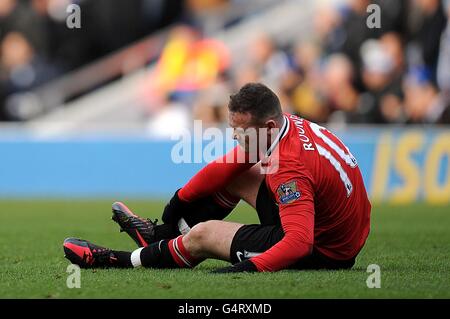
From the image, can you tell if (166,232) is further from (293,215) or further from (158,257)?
(293,215)

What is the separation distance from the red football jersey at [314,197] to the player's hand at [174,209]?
0.90 meters

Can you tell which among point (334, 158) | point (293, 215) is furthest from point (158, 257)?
point (334, 158)

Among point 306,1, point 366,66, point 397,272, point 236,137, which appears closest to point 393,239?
point 397,272

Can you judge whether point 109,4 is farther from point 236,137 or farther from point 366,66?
point 236,137

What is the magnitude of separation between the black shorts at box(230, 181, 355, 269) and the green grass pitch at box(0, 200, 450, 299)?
0.52 ft

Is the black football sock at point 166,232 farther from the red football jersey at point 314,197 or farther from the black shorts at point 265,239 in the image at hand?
the red football jersey at point 314,197

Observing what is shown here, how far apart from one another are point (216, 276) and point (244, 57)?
1277 centimetres

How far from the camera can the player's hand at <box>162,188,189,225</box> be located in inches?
288

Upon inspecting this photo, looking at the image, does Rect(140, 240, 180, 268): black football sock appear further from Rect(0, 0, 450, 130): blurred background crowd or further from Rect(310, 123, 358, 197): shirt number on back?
Rect(0, 0, 450, 130): blurred background crowd

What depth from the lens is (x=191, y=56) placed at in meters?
18.2

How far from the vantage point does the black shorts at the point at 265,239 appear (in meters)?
6.83

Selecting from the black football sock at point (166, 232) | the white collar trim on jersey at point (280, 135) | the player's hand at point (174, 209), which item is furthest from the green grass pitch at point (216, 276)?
the white collar trim on jersey at point (280, 135)

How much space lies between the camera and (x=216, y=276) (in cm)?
661

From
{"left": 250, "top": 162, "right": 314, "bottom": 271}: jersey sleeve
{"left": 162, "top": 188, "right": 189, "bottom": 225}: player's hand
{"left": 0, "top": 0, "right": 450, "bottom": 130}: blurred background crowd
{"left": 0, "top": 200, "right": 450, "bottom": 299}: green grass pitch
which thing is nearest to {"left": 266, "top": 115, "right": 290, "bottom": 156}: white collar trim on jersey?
{"left": 250, "top": 162, "right": 314, "bottom": 271}: jersey sleeve
